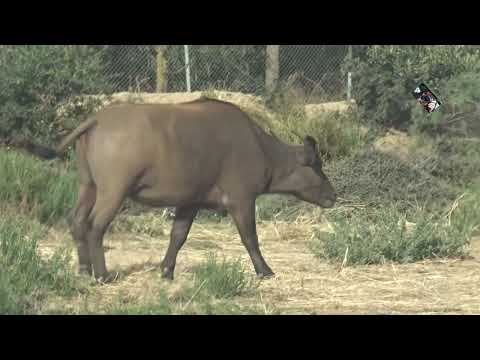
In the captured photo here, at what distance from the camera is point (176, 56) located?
66.3 feet

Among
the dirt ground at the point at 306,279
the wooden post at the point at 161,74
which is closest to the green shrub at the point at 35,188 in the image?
the dirt ground at the point at 306,279

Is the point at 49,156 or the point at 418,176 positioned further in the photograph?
the point at 418,176

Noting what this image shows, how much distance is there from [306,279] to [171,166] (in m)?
1.62

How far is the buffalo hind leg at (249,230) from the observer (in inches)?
395

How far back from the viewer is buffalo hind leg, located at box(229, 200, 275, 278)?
1004cm

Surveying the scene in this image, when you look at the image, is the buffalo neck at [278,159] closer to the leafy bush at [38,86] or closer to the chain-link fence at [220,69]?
the leafy bush at [38,86]

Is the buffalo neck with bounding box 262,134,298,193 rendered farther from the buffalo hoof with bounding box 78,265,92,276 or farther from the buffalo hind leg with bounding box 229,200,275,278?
the buffalo hoof with bounding box 78,265,92,276

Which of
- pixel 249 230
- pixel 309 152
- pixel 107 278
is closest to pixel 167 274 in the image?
pixel 107 278

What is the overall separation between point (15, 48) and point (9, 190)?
4.47 m

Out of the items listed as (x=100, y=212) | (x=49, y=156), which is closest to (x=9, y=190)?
(x=49, y=156)

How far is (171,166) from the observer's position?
31.1ft

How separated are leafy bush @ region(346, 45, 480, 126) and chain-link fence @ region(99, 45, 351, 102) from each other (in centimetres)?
87

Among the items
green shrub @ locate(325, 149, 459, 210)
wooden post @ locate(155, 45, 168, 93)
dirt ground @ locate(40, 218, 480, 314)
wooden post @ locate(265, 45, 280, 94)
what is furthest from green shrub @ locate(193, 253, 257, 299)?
wooden post @ locate(265, 45, 280, 94)
